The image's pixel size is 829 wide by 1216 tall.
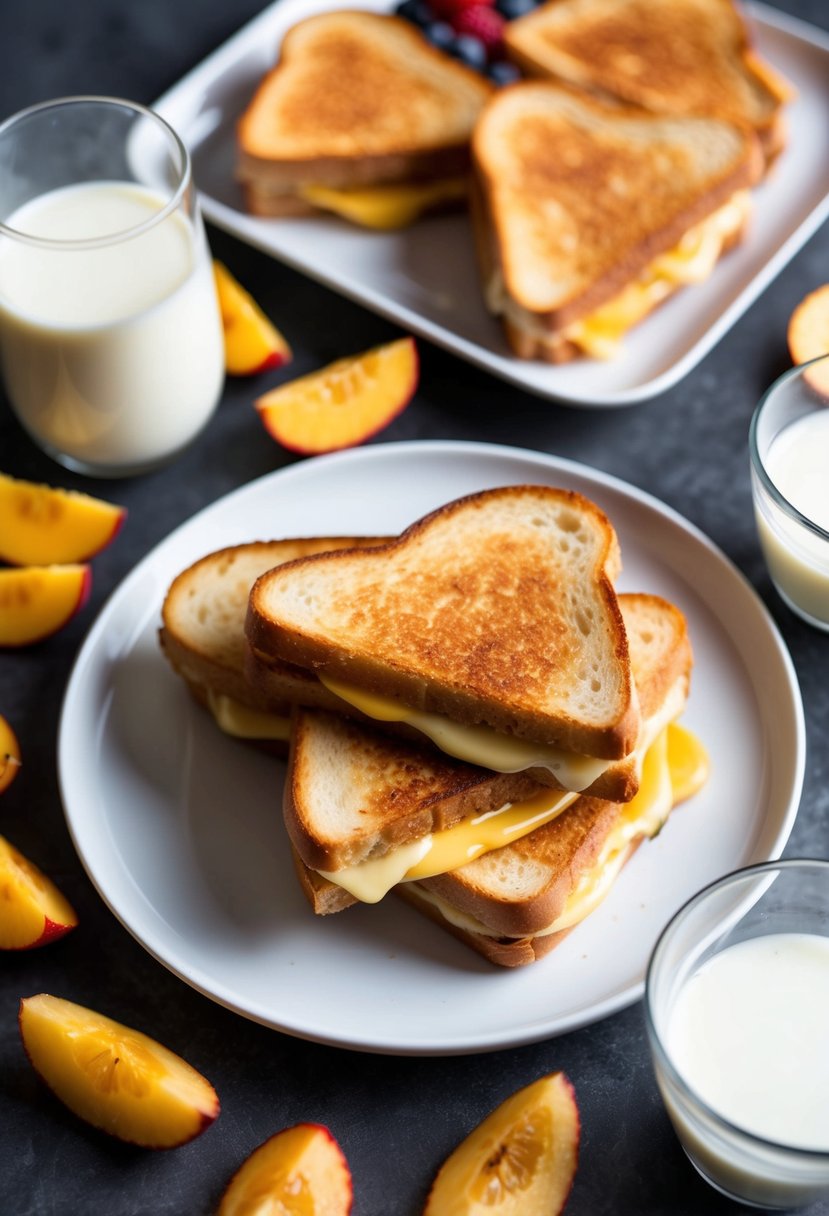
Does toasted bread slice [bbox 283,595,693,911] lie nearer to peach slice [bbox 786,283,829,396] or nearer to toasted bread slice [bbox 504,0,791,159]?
peach slice [bbox 786,283,829,396]

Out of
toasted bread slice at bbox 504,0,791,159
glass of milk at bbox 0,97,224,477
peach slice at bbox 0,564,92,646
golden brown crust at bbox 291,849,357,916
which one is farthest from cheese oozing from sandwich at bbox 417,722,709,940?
toasted bread slice at bbox 504,0,791,159

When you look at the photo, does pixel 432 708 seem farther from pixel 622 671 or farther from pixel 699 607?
pixel 699 607

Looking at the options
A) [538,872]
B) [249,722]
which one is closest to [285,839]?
[249,722]

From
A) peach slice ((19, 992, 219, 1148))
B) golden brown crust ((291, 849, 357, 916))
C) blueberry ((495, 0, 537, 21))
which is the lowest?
peach slice ((19, 992, 219, 1148))

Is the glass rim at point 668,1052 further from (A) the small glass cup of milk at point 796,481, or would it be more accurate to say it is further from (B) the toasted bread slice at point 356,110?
(B) the toasted bread slice at point 356,110

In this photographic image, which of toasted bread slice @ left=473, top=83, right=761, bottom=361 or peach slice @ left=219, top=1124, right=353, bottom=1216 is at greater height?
toasted bread slice @ left=473, top=83, right=761, bottom=361
